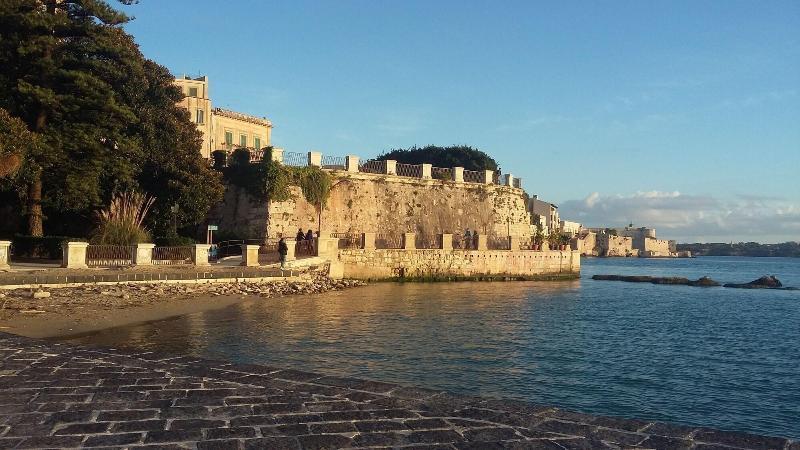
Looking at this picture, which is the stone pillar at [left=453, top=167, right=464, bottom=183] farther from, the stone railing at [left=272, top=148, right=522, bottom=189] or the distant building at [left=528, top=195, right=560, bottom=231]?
the distant building at [left=528, top=195, right=560, bottom=231]

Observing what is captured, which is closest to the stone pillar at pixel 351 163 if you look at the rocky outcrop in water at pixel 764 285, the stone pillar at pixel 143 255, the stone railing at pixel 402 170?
the stone railing at pixel 402 170

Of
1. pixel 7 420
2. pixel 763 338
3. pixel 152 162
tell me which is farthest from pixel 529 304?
pixel 7 420

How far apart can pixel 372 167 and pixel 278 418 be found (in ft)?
121

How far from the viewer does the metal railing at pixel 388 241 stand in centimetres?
3809

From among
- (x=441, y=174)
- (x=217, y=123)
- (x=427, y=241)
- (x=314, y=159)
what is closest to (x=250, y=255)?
(x=314, y=159)

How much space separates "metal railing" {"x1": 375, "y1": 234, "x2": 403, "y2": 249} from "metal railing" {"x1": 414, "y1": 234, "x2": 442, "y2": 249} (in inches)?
44.0

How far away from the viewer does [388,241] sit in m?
39.2

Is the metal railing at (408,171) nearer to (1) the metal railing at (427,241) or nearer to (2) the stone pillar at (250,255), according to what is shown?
(1) the metal railing at (427,241)

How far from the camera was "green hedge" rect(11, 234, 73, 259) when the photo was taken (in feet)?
78.4

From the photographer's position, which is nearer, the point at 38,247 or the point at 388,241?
the point at 38,247

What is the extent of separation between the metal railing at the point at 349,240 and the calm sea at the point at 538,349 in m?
10.3

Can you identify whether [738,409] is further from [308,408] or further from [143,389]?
[143,389]

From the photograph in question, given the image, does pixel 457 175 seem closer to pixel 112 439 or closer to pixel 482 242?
pixel 482 242

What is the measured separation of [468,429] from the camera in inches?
187
